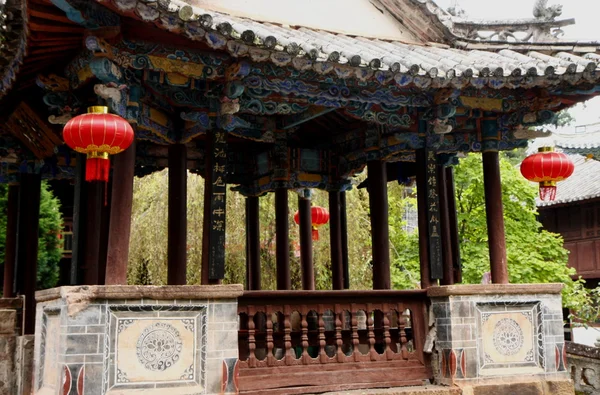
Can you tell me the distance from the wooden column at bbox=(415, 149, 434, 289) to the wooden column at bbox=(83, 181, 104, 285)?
357 centimetres

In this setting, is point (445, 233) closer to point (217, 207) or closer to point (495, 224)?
point (495, 224)

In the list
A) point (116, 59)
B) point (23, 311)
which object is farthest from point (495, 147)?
point (23, 311)

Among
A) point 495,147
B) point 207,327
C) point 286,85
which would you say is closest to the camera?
point 207,327

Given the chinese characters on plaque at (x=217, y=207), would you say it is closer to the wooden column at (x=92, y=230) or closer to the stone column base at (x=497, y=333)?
the wooden column at (x=92, y=230)

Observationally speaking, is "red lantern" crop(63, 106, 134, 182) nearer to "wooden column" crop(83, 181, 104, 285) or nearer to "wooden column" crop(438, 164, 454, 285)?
"wooden column" crop(83, 181, 104, 285)

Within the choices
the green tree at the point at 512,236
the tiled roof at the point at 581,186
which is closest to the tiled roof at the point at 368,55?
the green tree at the point at 512,236

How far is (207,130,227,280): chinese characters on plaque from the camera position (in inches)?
282

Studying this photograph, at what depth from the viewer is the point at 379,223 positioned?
8625 millimetres

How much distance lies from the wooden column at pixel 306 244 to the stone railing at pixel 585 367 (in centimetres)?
403

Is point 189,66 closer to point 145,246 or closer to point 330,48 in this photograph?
point 330,48

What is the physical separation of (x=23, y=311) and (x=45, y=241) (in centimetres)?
757

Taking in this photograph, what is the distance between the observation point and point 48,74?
6734 millimetres

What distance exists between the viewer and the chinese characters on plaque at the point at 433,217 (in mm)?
8062

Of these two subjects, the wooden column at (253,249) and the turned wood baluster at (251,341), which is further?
the wooden column at (253,249)
